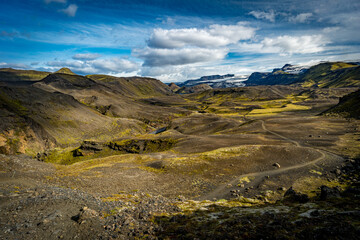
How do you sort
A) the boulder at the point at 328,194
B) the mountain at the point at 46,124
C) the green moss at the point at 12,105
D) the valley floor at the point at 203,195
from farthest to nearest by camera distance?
1. the green moss at the point at 12,105
2. the mountain at the point at 46,124
3. the boulder at the point at 328,194
4. the valley floor at the point at 203,195

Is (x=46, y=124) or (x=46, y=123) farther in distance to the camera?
(x=46, y=123)

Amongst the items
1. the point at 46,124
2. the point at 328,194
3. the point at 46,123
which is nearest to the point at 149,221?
the point at 328,194

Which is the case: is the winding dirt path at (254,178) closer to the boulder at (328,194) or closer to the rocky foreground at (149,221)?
the rocky foreground at (149,221)

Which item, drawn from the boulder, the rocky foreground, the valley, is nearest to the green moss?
the valley

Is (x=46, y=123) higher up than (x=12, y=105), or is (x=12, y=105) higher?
(x=12, y=105)

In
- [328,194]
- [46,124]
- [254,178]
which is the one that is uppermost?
[46,124]

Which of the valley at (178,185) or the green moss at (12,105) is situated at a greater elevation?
the green moss at (12,105)

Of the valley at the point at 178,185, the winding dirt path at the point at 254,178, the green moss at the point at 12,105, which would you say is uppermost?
the green moss at the point at 12,105

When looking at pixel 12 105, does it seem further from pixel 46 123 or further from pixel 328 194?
pixel 328 194

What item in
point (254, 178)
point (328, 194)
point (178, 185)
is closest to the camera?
point (328, 194)

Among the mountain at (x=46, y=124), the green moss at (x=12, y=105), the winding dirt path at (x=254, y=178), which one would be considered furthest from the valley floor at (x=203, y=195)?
the green moss at (x=12, y=105)

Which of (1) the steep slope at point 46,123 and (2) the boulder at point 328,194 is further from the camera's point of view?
(1) the steep slope at point 46,123

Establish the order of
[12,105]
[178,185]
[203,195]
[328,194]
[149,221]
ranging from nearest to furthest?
[149,221], [328,194], [203,195], [178,185], [12,105]

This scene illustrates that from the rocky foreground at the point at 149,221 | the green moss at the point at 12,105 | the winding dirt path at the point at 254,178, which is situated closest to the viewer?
the rocky foreground at the point at 149,221
